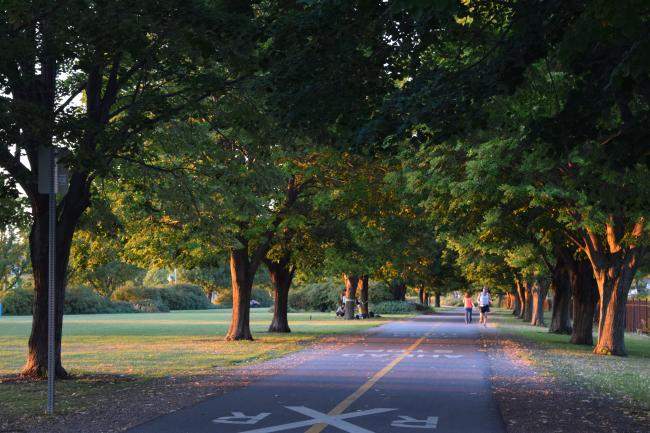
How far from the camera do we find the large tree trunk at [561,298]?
39.0 meters

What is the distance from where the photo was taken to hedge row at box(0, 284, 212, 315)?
69875 millimetres

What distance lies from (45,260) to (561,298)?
2929 centimetres

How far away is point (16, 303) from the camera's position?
6950cm

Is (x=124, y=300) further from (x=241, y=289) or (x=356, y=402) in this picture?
(x=356, y=402)

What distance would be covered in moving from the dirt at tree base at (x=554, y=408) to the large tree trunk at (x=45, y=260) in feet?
26.6

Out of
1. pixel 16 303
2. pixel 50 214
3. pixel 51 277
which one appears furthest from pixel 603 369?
pixel 16 303

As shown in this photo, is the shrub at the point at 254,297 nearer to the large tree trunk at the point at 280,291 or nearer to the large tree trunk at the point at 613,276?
the large tree trunk at the point at 280,291

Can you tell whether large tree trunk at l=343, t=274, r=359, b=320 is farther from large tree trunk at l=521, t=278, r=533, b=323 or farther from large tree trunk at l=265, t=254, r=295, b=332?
large tree trunk at l=265, t=254, r=295, b=332

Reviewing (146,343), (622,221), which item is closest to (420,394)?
(622,221)

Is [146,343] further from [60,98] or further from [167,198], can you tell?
[60,98]

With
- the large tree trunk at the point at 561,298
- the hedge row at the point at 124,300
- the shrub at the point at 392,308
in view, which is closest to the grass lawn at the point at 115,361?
the large tree trunk at the point at 561,298

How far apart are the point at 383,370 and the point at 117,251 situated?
14.1 meters

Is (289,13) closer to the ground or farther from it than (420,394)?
farther from it

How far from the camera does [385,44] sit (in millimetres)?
11469
